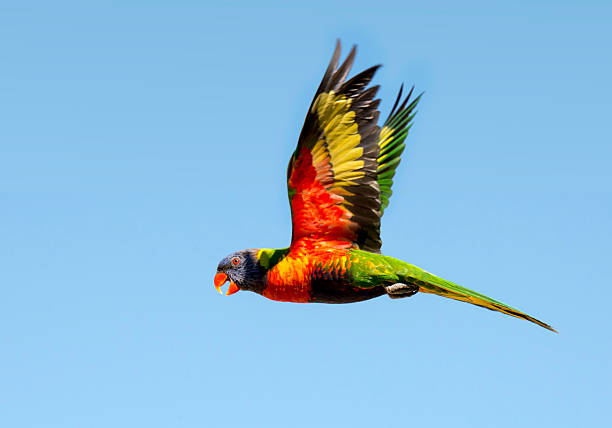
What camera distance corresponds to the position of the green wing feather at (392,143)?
1010 cm

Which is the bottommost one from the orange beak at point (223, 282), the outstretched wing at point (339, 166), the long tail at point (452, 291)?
the long tail at point (452, 291)

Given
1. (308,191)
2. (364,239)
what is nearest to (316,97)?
(308,191)

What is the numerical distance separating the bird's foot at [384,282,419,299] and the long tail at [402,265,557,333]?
0.08m

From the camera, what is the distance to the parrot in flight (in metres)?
7.93

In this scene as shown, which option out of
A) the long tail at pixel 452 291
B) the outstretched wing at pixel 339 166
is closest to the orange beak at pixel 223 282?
the outstretched wing at pixel 339 166

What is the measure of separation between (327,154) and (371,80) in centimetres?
99

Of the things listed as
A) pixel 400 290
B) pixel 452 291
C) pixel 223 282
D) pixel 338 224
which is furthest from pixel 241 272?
pixel 452 291

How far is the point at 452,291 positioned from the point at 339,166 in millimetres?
1961

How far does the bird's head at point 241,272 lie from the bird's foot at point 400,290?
5.07 feet

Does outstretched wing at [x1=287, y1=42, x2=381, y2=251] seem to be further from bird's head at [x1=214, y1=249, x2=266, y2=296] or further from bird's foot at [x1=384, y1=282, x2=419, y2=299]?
bird's foot at [x1=384, y1=282, x2=419, y2=299]

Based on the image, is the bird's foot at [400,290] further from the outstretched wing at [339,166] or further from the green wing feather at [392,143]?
the green wing feather at [392,143]

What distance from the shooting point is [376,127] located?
8.09m

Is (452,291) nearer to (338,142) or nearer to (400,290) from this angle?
(400,290)

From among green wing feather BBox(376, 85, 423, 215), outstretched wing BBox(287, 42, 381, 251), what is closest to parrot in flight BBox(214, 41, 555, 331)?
outstretched wing BBox(287, 42, 381, 251)
